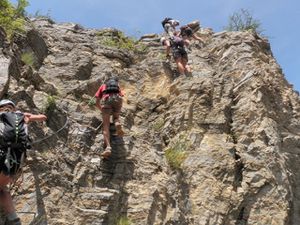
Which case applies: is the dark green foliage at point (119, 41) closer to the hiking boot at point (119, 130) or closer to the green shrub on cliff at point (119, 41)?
the green shrub on cliff at point (119, 41)

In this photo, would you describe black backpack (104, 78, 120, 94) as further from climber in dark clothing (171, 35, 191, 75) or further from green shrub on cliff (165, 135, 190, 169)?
climber in dark clothing (171, 35, 191, 75)

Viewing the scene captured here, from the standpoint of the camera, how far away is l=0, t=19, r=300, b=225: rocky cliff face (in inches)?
401

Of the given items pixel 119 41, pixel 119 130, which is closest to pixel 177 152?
pixel 119 130

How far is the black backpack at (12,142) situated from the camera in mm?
8117

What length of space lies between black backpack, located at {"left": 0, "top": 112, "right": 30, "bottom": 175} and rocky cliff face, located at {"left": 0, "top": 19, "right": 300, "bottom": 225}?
129cm

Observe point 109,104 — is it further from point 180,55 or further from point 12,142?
point 180,55

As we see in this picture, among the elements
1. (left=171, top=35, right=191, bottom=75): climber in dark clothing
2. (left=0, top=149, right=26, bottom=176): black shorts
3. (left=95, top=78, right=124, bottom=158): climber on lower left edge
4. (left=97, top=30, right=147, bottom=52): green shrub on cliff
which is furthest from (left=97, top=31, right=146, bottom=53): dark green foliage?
(left=0, top=149, right=26, bottom=176): black shorts

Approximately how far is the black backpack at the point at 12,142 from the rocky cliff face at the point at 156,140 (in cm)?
129

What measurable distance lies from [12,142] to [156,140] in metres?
5.23

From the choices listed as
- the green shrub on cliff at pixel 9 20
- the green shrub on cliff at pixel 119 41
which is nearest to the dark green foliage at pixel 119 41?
the green shrub on cliff at pixel 119 41

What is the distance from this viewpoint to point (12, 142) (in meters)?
8.22

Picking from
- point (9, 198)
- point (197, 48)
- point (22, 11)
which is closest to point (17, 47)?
point (22, 11)

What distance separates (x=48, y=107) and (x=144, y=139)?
2.46 meters

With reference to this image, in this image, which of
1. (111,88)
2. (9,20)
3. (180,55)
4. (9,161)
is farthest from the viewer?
(180,55)
